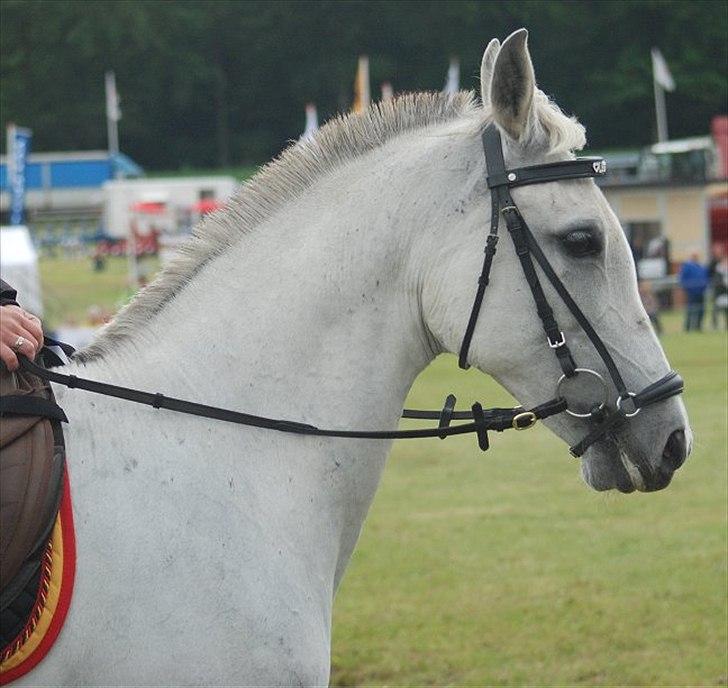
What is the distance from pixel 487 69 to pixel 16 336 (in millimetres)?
1589

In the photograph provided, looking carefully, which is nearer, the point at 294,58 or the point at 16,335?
the point at 16,335

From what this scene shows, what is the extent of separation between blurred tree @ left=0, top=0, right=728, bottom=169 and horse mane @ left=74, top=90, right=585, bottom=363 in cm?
76

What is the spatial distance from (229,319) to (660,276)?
31.8m

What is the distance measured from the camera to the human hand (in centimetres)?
316

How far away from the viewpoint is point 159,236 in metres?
47.5

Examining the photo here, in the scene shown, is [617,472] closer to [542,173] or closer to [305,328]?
[542,173]

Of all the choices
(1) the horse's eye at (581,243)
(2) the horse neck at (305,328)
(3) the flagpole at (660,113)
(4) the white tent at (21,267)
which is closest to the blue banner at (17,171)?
(4) the white tent at (21,267)

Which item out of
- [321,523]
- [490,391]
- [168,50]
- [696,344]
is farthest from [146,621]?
[168,50]

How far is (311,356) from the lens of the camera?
346cm

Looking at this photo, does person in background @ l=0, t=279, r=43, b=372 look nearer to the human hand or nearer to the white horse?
the human hand

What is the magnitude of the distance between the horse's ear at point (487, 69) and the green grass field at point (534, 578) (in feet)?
6.15

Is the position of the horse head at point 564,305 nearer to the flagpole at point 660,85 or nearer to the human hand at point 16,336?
the human hand at point 16,336

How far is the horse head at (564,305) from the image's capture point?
336cm

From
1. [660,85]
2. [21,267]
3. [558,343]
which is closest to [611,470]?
[558,343]
